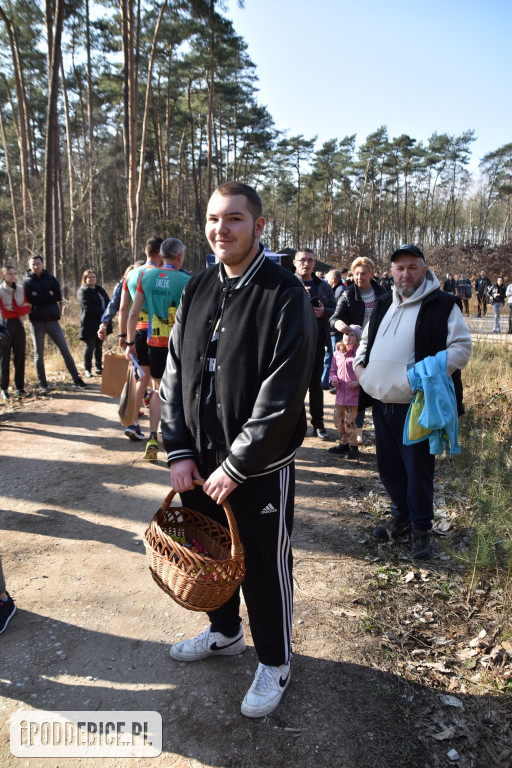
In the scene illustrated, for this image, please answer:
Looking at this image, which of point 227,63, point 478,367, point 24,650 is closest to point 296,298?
point 24,650

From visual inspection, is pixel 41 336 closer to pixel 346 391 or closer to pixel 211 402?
pixel 346 391

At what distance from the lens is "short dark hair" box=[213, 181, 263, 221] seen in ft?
6.62

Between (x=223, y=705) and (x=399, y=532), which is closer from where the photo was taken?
(x=223, y=705)

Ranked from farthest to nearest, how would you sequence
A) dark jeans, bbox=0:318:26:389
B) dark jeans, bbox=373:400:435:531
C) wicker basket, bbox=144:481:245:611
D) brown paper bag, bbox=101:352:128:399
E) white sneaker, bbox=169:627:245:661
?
dark jeans, bbox=0:318:26:389 → brown paper bag, bbox=101:352:128:399 → dark jeans, bbox=373:400:435:531 → white sneaker, bbox=169:627:245:661 → wicker basket, bbox=144:481:245:611

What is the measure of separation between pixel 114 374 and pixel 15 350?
253 cm

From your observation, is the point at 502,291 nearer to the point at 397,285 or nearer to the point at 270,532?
the point at 397,285

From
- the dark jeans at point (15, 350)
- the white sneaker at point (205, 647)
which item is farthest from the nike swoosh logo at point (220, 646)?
the dark jeans at point (15, 350)

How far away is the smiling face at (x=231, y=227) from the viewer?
6.60 ft

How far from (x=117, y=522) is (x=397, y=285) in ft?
9.31

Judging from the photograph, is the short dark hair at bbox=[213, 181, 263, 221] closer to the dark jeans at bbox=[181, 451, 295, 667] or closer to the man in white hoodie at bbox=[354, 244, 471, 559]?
the dark jeans at bbox=[181, 451, 295, 667]

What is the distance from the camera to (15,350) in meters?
7.76

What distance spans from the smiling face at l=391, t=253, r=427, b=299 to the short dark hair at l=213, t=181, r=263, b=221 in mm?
1480

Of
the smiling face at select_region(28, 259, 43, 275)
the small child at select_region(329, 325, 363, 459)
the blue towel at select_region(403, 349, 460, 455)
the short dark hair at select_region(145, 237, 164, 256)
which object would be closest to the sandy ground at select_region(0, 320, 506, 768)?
the blue towel at select_region(403, 349, 460, 455)

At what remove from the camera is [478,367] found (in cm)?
743
